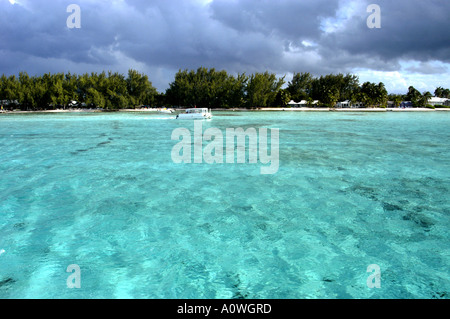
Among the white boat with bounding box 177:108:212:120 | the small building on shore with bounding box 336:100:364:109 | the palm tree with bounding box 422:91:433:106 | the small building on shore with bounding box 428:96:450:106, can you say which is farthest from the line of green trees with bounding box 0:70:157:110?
the small building on shore with bounding box 428:96:450:106

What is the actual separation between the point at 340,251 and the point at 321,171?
24.5 feet

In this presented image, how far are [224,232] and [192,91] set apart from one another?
109 m

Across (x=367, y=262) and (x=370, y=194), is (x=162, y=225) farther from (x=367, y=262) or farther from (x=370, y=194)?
(x=370, y=194)

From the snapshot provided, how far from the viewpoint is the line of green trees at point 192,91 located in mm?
94438

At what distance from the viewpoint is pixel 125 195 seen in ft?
32.2

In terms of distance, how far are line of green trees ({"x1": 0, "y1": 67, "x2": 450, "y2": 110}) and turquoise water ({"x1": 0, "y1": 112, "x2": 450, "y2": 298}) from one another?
311ft

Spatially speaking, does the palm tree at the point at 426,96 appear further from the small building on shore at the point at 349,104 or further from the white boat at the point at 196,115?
the white boat at the point at 196,115

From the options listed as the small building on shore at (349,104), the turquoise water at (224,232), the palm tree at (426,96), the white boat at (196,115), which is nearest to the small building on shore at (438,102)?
the palm tree at (426,96)

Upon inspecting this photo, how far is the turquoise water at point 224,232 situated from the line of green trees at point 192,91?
94.8 meters

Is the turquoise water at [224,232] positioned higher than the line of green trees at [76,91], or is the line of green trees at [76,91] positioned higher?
the line of green trees at [76,91]

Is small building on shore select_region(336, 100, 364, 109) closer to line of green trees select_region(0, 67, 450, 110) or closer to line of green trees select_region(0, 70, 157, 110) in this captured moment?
line of green trees select_region(0, 67, 450, 110)

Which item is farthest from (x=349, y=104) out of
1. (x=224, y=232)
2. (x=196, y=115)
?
(x=224, y=232)
